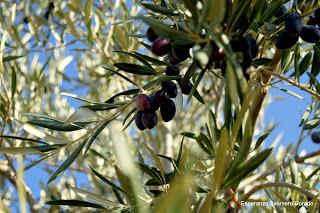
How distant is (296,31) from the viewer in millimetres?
866

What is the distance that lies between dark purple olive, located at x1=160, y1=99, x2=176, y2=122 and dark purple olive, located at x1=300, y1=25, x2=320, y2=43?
25 centimetres

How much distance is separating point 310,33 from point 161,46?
0.26m

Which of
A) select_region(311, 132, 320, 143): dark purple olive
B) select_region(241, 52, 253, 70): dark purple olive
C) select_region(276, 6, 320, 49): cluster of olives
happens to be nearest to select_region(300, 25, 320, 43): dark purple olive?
select_region(276, 6, 320, 49): cluster of olives

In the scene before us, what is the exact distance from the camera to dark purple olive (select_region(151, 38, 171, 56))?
2.77ft

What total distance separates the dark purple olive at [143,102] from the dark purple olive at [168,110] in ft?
0.13

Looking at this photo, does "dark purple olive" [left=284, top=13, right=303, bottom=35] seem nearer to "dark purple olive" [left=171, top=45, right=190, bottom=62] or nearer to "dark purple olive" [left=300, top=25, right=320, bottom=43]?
"dark purple olive" [left=300, top=25, right=320, bottom=43]

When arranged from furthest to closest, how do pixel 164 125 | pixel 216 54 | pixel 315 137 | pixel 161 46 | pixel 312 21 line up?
1. pixel 164 125
2. pixel 315 137
3. pixel 312 21
4. pixel 161 46
5. pixel 216 54

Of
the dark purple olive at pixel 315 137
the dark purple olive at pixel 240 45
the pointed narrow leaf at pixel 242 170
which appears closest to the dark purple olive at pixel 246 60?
the dark purple olive at pixel 240 45

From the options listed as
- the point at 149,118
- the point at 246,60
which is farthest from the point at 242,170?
the point at 149,118

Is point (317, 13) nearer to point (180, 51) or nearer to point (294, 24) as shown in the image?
point (294, 24)

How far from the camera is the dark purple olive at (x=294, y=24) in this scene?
0.87 metres

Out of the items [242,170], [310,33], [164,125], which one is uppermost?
→ [310,33]

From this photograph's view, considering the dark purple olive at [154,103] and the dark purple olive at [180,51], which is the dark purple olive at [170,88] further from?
the dark purple olive at [180,51]

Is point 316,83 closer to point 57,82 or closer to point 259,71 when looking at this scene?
point 259,71
